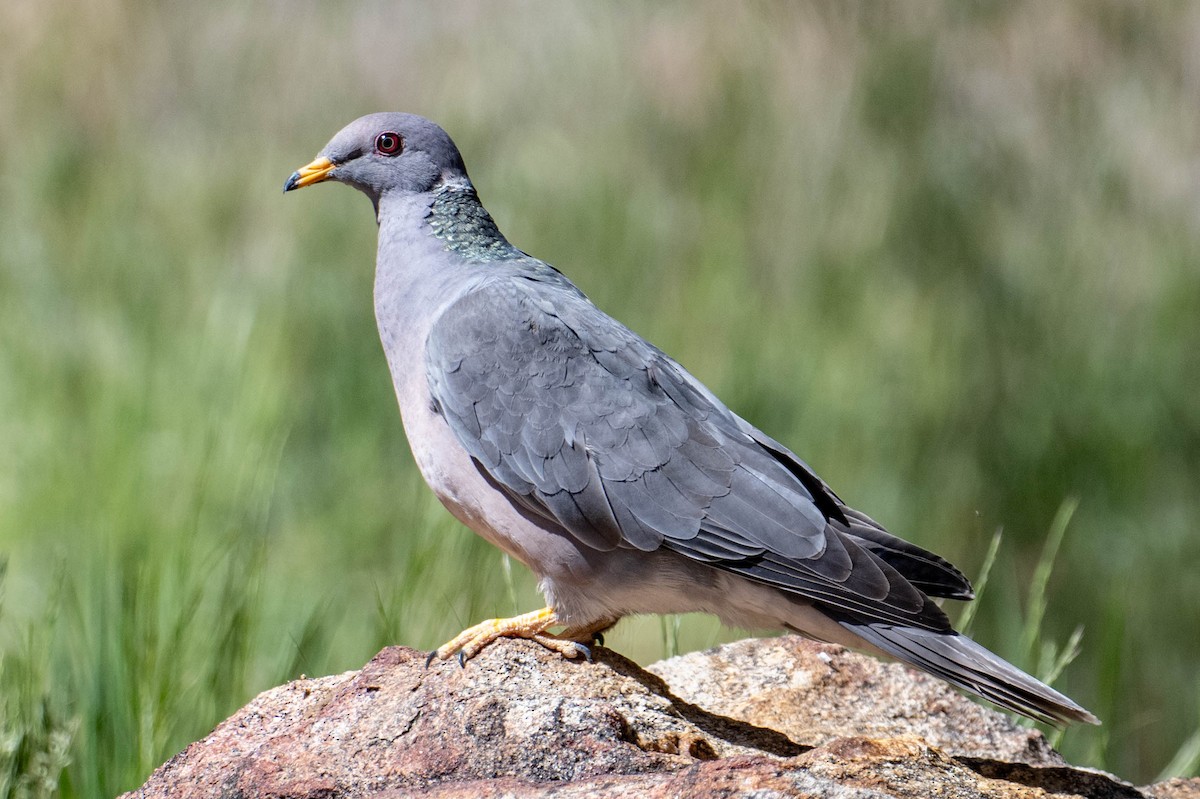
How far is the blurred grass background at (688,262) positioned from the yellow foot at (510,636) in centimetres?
166

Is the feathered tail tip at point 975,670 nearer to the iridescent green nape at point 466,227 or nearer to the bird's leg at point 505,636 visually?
the bird's leg at point 505,636

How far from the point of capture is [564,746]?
2.40m

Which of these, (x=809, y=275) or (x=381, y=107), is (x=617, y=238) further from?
(x=381, y=107)

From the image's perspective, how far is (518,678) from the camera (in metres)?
2.65

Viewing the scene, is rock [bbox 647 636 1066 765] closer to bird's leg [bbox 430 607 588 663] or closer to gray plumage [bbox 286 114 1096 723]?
gray plumage [bbox 286 114 1096 723]

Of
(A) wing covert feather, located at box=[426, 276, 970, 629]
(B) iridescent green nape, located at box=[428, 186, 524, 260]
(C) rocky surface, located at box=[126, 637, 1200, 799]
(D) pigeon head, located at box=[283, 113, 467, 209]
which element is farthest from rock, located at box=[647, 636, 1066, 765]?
(D) pigeon head, located at box=[283, 113, 467, 209]

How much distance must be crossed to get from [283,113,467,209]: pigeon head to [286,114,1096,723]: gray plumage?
44 cm

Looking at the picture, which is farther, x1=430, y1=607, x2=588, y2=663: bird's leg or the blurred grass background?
the blurred grass background

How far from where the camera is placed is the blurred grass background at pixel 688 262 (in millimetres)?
5660

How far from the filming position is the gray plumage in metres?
2.95

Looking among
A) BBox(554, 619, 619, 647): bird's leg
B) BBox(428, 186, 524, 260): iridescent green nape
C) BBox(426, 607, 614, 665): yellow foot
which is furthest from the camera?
BBox(428, 186, 524, 260): iridescent green nape

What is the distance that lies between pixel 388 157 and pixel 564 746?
1.90 meters

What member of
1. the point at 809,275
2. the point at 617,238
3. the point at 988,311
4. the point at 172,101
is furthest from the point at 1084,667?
the point at 172,101

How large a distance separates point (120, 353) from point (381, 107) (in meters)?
3.07
